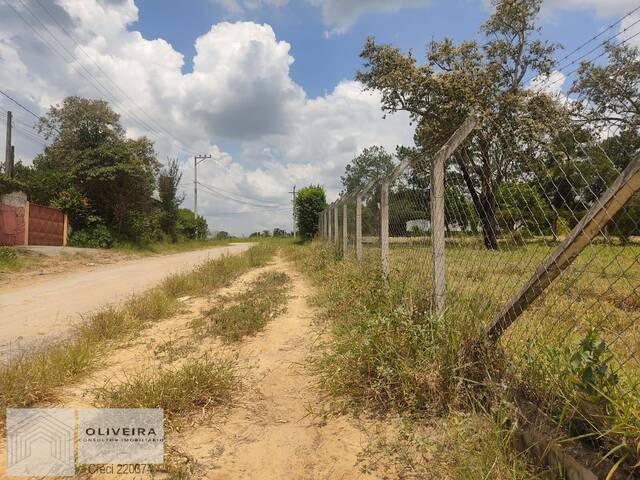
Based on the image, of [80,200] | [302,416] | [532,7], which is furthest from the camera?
[80,200]

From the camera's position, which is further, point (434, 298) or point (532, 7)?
point (532, 7)

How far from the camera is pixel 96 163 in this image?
71.6 feet

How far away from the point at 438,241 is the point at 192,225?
124 feet

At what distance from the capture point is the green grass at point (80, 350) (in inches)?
126

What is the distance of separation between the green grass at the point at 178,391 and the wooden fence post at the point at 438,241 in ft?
5.52

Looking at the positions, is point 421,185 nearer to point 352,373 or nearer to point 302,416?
point 352,373

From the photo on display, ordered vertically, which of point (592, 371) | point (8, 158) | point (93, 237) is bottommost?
point (592, 371)

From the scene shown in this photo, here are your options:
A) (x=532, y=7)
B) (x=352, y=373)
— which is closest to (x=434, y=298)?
(x=352, y=373)

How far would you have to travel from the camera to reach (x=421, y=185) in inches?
169

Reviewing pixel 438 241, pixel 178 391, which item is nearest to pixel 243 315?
pixel 178 391

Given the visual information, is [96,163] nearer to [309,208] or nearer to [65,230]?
[65,230]

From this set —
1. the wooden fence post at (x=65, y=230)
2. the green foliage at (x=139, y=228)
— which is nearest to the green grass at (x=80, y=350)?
the wooden fence post at (x=65, y=230)

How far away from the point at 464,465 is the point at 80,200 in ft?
76.9

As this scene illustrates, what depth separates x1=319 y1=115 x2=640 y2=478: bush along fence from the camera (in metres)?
1.96
